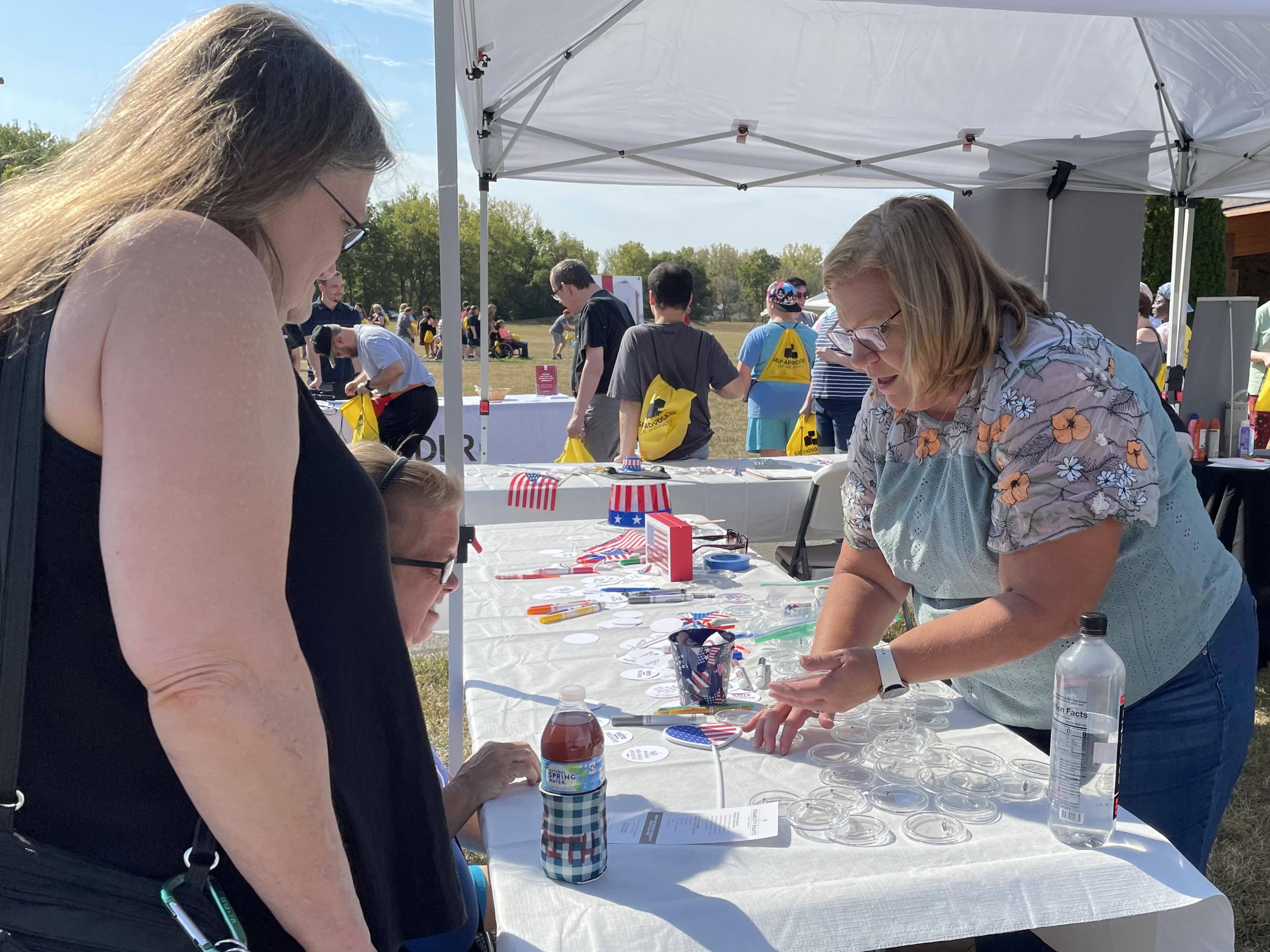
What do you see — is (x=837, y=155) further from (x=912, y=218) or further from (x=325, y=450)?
(x=325, y=450)

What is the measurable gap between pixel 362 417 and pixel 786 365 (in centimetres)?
280

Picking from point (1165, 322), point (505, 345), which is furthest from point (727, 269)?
point (1165, 322)

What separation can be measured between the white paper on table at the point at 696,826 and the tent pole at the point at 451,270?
742mm

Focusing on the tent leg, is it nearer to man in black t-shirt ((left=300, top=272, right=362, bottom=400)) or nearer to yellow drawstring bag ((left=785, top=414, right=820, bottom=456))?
yellow drawstring bag ((left=785, top=414, right=820, bottom=456))

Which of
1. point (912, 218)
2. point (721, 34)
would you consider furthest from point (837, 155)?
point (912, 218)

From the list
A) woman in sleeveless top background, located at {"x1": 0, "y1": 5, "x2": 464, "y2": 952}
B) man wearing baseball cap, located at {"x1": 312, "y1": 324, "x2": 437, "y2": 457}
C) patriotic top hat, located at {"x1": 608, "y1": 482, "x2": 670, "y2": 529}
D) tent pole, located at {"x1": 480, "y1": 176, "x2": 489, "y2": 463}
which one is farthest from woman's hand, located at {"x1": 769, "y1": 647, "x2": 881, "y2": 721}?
man wearing baseball cap, located at {"x1": 312, "y1": 324, "x2": 437, "y2": 457}

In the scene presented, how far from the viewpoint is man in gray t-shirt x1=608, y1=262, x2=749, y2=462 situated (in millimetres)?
4441

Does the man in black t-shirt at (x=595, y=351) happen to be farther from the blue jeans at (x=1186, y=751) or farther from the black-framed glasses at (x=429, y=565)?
the blue jeans at (x=1186, y=751)

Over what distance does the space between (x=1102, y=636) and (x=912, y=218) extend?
70 cm

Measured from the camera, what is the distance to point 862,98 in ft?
15.0

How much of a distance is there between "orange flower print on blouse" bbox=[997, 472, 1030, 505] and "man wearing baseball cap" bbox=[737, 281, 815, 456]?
4.43m

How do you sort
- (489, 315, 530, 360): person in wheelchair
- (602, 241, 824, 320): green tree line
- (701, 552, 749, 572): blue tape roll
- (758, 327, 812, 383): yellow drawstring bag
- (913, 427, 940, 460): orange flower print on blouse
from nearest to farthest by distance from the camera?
1. (913, 427, 940, 460): orange flower print on blouse
2. (701, 552, 749, 572): blue tape roll
3. (758, 327, 812, 383): yellow drawstring bag
4. (489, 315, 530, 360): person in wheelchair
5. (602, 241, 824, 320): green tree line

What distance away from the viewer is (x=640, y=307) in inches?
540

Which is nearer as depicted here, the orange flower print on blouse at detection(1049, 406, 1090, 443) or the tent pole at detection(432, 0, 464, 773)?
the orange flower print on blouse at detection(1049, 406, 1090, 443)
